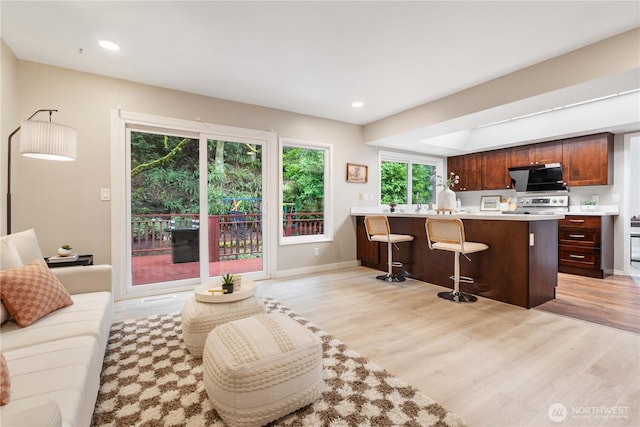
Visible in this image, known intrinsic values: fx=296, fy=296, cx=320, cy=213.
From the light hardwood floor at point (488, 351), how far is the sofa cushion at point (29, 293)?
1169 mm

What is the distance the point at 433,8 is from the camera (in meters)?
2.19

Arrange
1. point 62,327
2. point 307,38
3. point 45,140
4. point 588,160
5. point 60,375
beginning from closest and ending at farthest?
point 60,375, point 62,327, point 45,140, point 307,38, point 588,160

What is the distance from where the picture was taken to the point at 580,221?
4457 millimetres

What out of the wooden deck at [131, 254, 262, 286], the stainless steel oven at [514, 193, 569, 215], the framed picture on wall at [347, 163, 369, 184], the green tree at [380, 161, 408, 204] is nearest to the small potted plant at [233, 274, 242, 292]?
the wooden deck at [131, 254, 262, 286]

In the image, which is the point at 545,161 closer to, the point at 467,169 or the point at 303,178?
the point at 467,169

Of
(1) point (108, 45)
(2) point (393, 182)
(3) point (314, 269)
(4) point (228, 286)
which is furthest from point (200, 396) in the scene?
(2) point (393, 182)

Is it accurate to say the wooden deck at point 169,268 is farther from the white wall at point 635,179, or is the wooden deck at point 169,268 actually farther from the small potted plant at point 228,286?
the white wall at point 635,179

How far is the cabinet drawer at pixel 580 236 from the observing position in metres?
4.30

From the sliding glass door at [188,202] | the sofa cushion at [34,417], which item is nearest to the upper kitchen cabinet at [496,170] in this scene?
the sliding glass door at [188,202]

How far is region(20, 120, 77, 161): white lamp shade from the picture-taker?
7.30 feet

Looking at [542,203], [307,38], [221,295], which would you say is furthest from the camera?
[542,203]

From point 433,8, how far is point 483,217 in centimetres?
215

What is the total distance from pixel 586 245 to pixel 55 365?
5954 mm

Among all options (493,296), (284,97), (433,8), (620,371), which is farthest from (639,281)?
(284,97)
